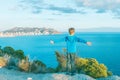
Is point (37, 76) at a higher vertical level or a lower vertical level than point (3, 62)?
lower

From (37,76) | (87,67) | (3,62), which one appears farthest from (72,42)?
(87,67)

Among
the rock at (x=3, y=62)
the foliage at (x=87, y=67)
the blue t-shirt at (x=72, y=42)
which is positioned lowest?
the foliage at (x=87, y=67)

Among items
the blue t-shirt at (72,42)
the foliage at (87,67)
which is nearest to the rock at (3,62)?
the foliage at (87,67)

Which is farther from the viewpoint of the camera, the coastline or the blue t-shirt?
the coastline

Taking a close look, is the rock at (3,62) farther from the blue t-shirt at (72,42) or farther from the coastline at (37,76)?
the blue t-shirt at (72,42)

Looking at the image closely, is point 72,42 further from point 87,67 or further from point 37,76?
point 87,67

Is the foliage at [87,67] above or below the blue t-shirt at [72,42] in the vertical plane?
below

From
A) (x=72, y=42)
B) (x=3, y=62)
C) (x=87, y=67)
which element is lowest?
(x=87, y=67)

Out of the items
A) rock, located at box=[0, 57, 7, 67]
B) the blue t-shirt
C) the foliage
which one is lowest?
the foliage

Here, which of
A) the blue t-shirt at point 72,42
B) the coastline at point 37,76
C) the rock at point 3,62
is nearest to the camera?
the blue t-shirt at point 72,42

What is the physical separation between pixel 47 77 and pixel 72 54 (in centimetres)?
145

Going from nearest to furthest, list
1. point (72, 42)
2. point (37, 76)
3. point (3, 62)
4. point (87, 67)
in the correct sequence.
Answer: point (72, 42), point (37, 76), point (3, 62), point (87, 67)

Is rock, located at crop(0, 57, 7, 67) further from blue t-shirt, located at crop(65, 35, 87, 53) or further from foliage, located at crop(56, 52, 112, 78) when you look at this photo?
blue t-shirt, located at crop(65, 35, 87, 53)

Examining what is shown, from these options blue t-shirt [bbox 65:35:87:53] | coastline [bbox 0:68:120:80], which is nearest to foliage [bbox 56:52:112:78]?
coastline [bbox 0:68:120:80]
